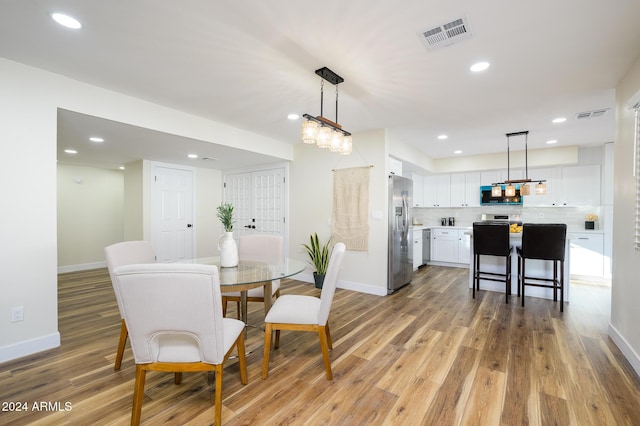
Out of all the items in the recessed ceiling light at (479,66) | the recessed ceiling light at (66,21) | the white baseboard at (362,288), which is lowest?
the white baseboard at (362,288)

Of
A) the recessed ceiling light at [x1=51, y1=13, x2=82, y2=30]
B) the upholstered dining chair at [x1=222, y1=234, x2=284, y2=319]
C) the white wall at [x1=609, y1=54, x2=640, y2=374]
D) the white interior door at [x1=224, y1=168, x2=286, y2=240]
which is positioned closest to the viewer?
the recessed ceiling light at [x1=51, y1=13, x2=82, y2=30]

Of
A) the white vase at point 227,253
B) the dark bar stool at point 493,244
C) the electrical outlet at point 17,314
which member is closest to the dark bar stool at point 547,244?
the dark bar stool at point 493,244

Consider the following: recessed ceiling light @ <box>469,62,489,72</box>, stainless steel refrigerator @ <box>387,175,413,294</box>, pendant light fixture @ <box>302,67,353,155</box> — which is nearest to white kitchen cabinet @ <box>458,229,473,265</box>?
stainless steel refrigerator @ <box>387,175,413,294</box>

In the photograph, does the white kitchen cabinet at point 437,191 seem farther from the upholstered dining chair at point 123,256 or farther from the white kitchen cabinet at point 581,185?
the upholstered dining chair at point 123,256

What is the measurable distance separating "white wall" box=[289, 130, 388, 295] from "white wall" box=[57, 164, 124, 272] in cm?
428

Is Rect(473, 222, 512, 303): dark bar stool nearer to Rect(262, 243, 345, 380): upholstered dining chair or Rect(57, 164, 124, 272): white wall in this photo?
Rect(262, 243, 345, 380): upholstered dining chair

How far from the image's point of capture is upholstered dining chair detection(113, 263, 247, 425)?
55.0 inches

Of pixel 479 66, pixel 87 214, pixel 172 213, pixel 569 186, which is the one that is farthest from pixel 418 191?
pixel 87 214

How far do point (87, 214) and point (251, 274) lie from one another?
5824mm

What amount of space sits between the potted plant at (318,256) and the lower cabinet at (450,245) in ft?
10.4

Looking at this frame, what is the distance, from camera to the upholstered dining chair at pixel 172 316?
4.58 feet

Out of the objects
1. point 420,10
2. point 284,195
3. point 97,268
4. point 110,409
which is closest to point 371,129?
point 284,195

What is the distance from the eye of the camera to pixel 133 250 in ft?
8.13

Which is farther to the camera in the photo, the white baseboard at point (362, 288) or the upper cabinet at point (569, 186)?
the upper cabinet at point (569, 186)
